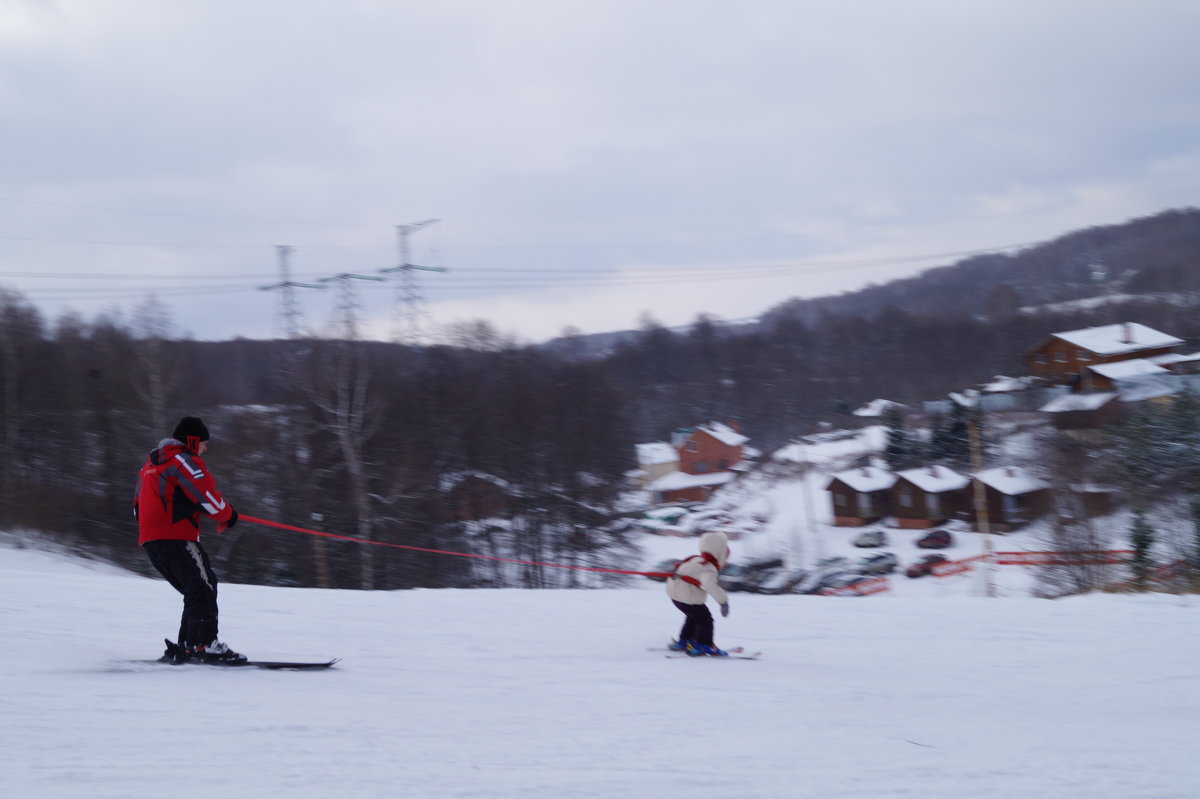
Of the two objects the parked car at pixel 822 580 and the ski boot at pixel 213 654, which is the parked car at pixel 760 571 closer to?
the parked car at pixel 822 580

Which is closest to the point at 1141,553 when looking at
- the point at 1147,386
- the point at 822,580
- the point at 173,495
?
the point at 822,580

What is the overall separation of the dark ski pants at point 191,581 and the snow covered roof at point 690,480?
41.6 meters

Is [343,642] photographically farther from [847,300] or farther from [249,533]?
[847,300]

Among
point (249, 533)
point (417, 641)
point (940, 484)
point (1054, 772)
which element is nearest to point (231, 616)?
point (417, 641)

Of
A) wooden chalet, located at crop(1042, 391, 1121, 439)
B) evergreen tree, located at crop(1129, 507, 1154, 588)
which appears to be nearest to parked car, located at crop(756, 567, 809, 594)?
evergreen tree, located at crop(1129, 507, 1154, 588)

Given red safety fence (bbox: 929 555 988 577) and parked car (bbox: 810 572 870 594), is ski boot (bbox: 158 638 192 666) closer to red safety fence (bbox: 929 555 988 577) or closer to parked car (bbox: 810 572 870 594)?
parked car (bbox: 810 572 870 594)

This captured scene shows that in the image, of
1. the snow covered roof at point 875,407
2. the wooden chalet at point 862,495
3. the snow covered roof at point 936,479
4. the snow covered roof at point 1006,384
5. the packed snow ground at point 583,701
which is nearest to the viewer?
the packed snow ground at point 583,701

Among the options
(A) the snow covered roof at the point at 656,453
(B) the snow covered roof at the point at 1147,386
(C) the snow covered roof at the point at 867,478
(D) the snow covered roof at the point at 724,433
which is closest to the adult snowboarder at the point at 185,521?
(A) the snow covered roof at the point at 656,453

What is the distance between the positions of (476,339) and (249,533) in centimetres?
1441

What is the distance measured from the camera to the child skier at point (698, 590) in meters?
6.51

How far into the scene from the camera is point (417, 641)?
6.77 metres

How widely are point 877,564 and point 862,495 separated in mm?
9399

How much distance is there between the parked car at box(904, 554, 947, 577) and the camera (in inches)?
1168

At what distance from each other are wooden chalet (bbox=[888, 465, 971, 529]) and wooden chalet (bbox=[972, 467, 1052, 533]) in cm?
257
